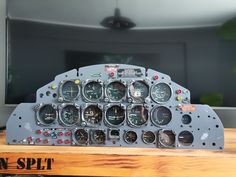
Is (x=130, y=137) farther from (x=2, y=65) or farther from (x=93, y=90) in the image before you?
(x=2, y=65)

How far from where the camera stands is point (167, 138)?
3.43 feet

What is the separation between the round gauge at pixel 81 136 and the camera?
3.52 feet

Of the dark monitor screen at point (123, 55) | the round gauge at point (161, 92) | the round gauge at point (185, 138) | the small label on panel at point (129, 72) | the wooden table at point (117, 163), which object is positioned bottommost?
the wooden table at point (117, 163)

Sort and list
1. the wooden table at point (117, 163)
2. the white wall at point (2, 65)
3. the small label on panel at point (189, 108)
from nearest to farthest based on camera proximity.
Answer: the wooden table at point (117, 163) → the small label on panel at point (189, 108) → the white wall at point (2, 65)

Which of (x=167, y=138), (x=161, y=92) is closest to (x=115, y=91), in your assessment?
(x=161, y=92)

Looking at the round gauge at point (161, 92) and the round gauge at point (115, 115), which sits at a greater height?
the round gauge at point (161, 92)

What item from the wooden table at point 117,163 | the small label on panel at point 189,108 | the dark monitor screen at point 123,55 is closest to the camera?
the wooden table at point 117,163

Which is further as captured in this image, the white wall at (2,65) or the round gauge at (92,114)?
the white wall at (2,65)

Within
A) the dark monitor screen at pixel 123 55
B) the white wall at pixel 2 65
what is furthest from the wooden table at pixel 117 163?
the white wall at pixel 2 65

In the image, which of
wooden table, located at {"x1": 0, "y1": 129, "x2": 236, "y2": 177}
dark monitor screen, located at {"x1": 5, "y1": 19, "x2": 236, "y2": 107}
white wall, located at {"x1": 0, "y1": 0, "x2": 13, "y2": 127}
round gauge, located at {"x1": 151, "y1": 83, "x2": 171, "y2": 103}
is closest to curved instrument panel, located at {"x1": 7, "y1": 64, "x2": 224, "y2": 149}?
round gauge, located at {"x1": 151, "y1": 83, "x2": 171, "y2": 103}

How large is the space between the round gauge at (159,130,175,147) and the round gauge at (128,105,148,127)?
9 centimetres

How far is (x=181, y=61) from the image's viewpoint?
4.33 feet

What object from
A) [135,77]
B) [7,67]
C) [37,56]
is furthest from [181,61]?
[7,67]

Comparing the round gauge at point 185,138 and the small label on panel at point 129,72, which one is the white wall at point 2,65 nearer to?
the small label on panel at point 129,72
